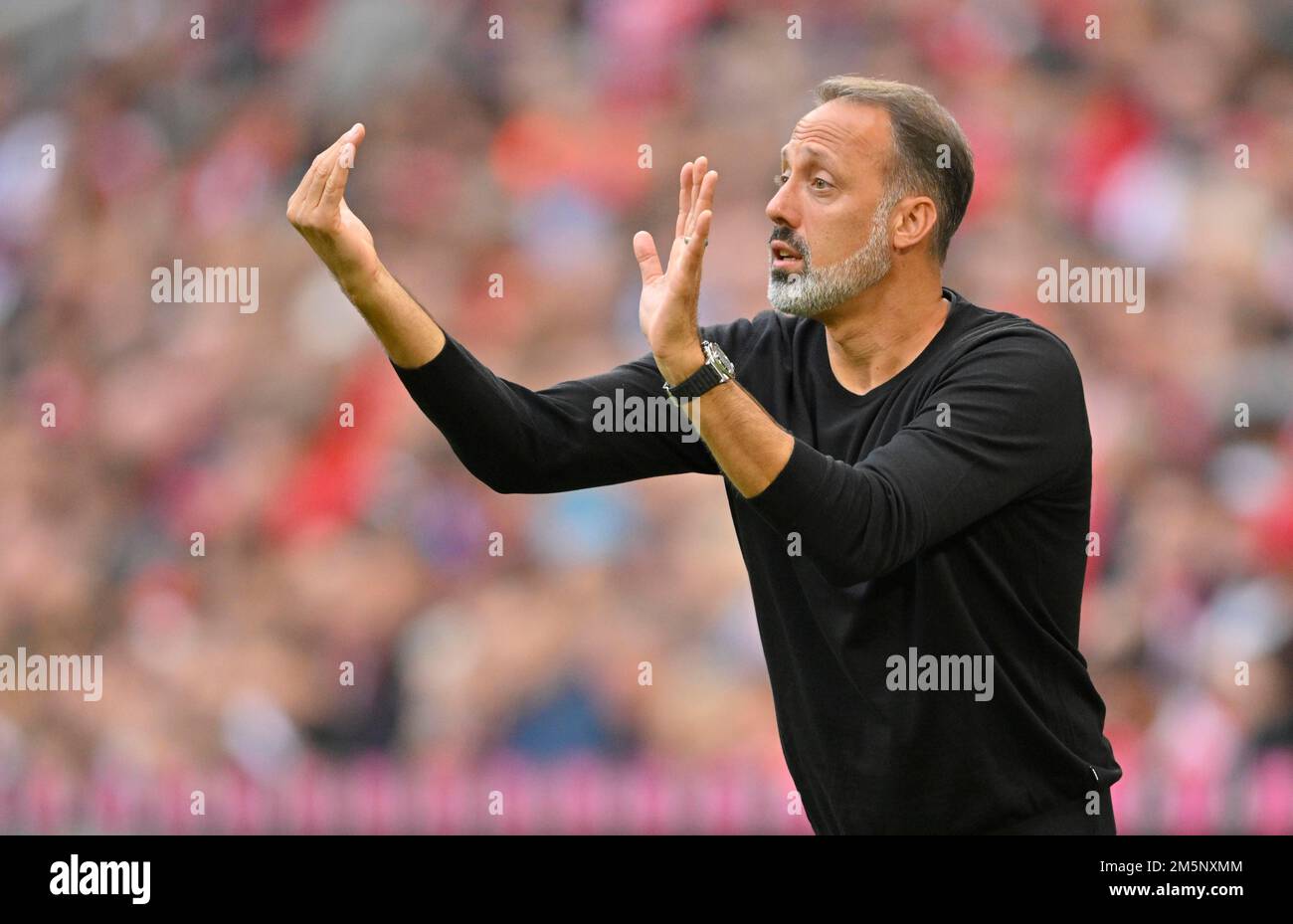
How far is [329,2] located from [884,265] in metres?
3.11

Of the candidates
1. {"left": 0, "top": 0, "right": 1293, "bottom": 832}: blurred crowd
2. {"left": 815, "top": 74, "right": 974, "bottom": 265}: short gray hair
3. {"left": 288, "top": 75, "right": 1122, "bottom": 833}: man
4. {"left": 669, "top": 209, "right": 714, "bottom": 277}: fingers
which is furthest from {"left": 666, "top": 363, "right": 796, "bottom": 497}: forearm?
{"left": 0, "top": 0, "right": 1293, "bottom": 832}: blurred crowd

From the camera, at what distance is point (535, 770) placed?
4.36 metres

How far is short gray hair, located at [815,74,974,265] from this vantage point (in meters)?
2.41

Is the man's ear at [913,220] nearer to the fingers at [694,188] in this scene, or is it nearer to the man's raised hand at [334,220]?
the fingers at [694,188]

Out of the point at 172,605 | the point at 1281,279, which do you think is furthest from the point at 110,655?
the point at 1281,279

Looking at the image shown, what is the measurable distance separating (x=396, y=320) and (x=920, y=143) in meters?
0.92

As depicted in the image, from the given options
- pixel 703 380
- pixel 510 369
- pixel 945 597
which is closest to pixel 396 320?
pixel 703 380

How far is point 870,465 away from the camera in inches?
76.8

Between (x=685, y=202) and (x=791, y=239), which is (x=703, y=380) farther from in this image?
(x=791, y=239)

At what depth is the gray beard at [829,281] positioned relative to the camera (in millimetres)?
2301

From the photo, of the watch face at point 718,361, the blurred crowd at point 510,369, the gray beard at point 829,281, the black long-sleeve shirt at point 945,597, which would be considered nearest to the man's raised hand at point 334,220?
the black long-sleeve shirt at point 945,597

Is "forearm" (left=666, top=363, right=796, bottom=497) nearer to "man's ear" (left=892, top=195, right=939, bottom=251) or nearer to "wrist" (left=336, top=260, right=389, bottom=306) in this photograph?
"wrist" (left=336, top=260, right=389, bottom=306)

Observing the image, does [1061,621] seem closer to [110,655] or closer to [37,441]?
[110,655]

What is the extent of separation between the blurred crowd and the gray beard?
2.21m
